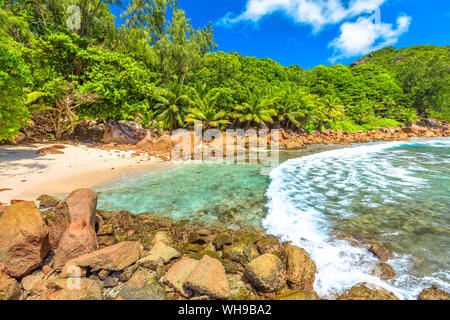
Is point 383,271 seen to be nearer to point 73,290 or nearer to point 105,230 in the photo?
point 73,290

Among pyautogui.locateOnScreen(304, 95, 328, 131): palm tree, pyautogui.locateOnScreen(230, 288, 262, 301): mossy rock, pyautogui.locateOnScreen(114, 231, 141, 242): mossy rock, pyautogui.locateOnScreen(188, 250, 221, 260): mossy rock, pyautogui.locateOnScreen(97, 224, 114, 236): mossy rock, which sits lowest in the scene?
pyautogui.locateOnScreen(230, 288, 262, 301): mossy rock

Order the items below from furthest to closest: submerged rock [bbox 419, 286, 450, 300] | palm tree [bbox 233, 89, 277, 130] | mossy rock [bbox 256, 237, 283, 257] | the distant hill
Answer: the distant hill, palm tree [bbox 233, 89, 277, 130], mossy rock [bbox 256, 237, 283, 257], submerged rock [bbox 419, 286, 450, 300]

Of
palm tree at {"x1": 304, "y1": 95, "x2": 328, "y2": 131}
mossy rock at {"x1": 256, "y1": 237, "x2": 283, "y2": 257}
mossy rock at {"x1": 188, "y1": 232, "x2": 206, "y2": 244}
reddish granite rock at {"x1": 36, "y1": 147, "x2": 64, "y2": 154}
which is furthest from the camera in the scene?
palm tree at {"x1": 304, "y1": 95, "x2": 328, "y2": 131}

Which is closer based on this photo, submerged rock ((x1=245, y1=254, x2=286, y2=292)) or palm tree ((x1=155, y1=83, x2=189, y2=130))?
submerged rock ((x1=245, y1=254, x2=286, y2=292))

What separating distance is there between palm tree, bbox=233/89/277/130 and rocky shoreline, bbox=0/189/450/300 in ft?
67.1

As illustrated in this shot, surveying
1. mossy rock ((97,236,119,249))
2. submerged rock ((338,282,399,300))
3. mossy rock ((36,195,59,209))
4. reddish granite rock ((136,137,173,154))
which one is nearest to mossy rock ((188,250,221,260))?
mossy rock ((97,236,119,249))

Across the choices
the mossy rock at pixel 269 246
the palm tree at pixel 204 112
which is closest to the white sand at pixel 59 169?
the mossy rock at pixel 269 246

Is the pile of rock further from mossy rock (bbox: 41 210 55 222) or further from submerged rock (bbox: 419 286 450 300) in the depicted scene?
mossy rock (bbox: 41 210 55 222)

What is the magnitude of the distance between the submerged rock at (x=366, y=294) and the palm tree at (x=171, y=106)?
791 inches

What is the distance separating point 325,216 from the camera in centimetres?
551

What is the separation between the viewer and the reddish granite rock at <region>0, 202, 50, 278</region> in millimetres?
3143

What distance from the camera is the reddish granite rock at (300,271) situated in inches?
124
